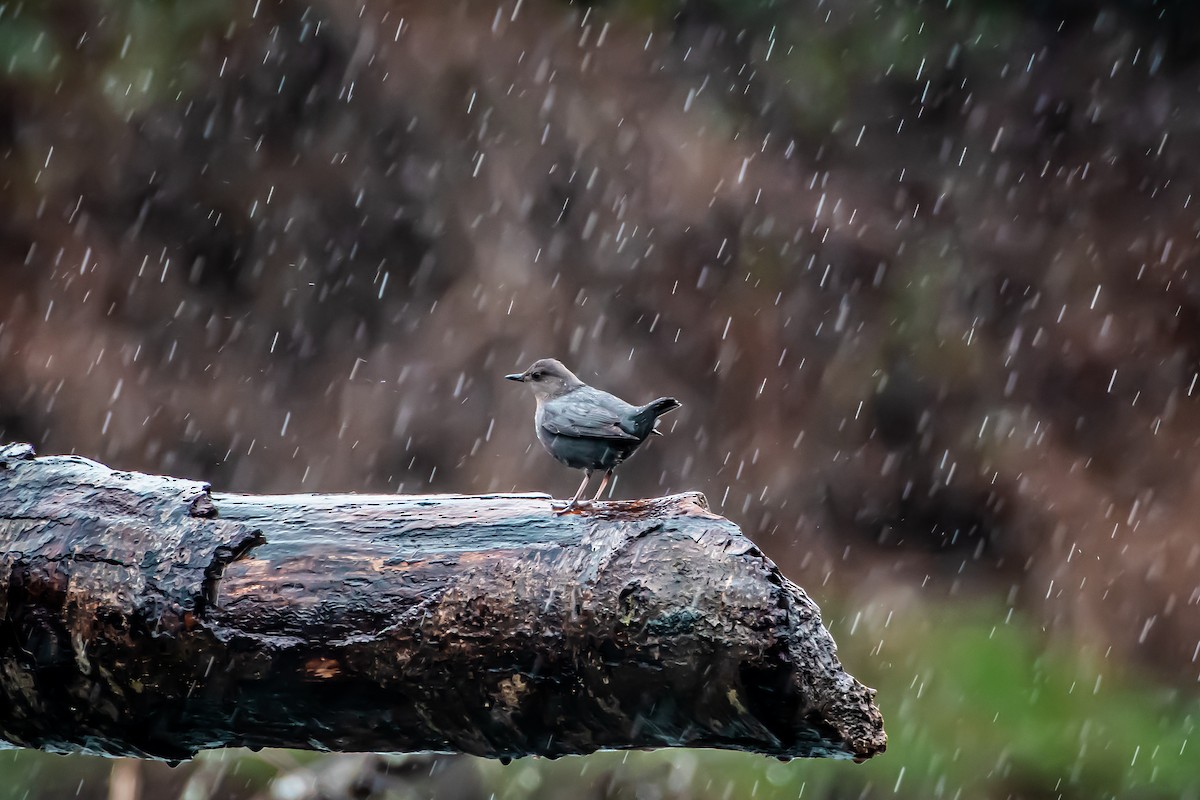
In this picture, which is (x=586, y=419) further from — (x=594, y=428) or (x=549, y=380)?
(x=549, y=380)

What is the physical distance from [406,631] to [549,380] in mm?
1796

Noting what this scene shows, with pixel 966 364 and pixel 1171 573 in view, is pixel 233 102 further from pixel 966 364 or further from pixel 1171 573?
pixel 1171 573

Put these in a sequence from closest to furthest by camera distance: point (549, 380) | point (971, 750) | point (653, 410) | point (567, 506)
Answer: point (567, 506) < point (653, 410) < point (549, 380) < point (971, 750)

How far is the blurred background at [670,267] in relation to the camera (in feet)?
26.1

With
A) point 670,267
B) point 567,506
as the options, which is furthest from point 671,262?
point 567,506

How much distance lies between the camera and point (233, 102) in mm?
8234

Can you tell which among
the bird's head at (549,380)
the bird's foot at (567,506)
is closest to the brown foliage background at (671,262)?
the bird's head at (549,380)

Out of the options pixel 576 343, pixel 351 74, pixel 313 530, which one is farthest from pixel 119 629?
pixel 351 74

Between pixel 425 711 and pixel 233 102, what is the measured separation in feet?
23.8

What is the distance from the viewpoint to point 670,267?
8289mm

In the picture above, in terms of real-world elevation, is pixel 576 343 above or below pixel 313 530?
below

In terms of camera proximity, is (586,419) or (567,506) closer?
(567,506)

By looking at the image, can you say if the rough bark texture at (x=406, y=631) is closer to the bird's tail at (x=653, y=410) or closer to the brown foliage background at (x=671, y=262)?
the bird's tail at (x=653, y=410)

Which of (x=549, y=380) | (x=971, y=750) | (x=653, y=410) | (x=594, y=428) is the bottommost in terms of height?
(x=971, y=750)
